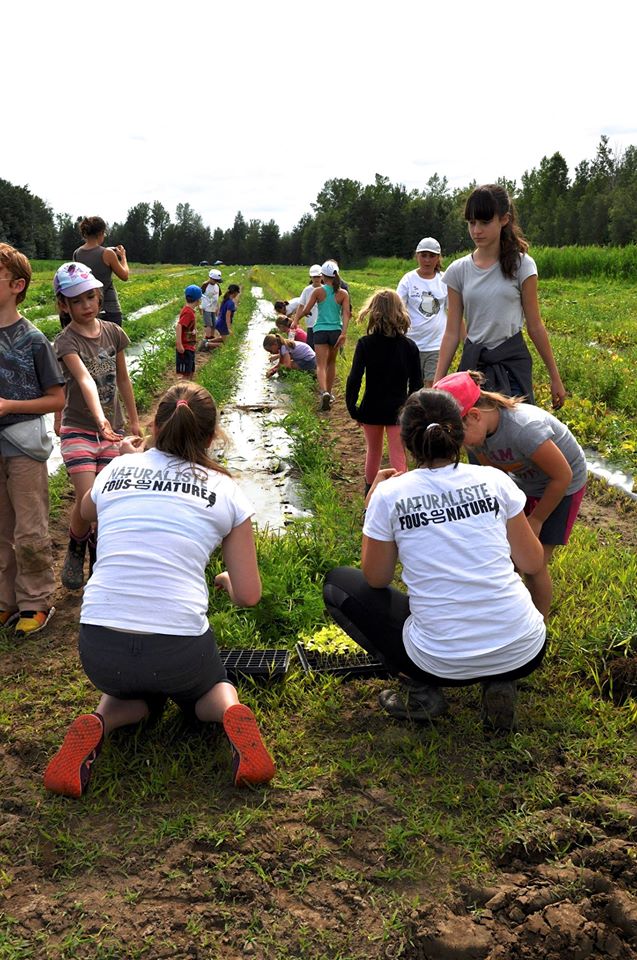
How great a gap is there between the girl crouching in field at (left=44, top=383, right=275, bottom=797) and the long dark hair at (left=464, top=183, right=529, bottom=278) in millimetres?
1913

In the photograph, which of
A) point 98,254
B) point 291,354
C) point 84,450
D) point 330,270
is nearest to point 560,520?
point 84,450

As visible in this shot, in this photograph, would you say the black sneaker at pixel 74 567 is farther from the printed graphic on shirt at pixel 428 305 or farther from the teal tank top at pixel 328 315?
the teal tank top at pixel 328 315

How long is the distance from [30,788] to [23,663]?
96 cm

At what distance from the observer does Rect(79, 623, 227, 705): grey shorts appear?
8.55ft

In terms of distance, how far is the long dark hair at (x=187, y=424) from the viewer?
2.72 metres

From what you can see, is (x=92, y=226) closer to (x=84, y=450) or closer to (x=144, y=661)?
(x=84, y=450)

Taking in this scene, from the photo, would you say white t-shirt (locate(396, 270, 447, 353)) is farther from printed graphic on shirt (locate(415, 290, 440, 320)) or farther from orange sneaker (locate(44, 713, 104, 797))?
orange sneaker (locate(44, 713, 104, 797))

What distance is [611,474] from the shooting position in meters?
5.96

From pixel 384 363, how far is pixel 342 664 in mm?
2260

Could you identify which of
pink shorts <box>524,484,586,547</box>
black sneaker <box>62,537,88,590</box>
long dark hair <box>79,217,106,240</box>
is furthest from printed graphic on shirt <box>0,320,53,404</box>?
long dark hair <box>79,217,106,240</box>

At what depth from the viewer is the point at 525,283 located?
4.00 metres

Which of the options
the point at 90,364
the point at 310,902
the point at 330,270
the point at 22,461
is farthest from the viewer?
the point at 330,270

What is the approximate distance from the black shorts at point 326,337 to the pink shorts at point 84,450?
4576 mm

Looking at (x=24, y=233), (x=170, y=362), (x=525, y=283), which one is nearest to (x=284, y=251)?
(x=24, y=233)
